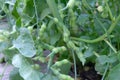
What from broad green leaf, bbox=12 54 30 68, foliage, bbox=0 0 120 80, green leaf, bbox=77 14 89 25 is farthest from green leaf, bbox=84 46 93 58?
broad green leaf, bbox=12 54 30 68

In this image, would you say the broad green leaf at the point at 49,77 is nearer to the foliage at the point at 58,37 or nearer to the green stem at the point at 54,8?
the foliage at the point at 58,37

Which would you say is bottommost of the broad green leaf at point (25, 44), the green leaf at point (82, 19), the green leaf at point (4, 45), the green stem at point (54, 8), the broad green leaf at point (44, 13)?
the green leaf at point (4, 45)

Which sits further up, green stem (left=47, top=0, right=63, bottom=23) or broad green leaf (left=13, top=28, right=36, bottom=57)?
green stem (left=47, top=0, right=63, bottom=23)

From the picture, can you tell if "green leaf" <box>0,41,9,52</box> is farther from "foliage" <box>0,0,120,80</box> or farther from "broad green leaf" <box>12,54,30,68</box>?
"broad green leaf" <box>12,54,30,68</box>

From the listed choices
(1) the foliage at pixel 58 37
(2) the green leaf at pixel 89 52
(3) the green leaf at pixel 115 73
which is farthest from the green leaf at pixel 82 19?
(3) the green leaf at pixel 115 73

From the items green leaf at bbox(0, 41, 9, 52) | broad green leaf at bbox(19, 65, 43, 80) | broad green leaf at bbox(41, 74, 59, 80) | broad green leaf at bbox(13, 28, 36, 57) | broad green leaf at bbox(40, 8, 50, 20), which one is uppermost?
broad green leaf at bbox(40, 8, 50, 20)

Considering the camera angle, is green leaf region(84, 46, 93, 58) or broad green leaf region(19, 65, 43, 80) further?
green leaf region(84, 46, 93, 58)

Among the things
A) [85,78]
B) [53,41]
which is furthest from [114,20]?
[85,78]

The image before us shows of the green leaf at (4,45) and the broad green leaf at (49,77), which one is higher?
the green leaf at (4,45)

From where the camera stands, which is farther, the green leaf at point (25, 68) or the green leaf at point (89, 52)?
the green leaf at point (89, 52)

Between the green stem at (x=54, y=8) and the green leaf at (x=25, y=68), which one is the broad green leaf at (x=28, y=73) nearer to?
the green leaf at (x=25, y=68)
